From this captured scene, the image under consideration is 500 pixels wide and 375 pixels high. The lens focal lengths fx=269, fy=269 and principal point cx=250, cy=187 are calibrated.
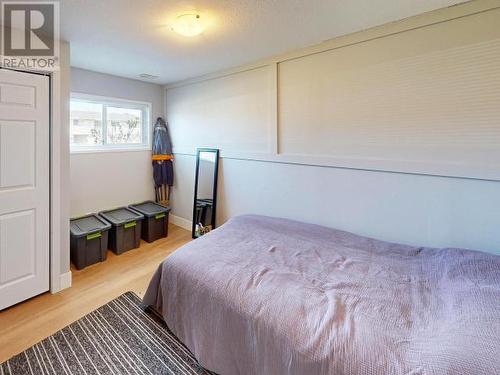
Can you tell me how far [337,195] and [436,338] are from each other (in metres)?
1.46

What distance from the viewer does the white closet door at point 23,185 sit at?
6.78 ft

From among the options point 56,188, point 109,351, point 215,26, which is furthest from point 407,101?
point 56,188

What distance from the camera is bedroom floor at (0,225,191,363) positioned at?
6.30 feet

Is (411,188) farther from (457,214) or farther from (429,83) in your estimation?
(429,83)

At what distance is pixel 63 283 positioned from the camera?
2.50 metres

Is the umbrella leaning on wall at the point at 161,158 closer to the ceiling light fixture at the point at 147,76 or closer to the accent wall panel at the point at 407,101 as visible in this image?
the ceiling light fixture at the point at 147,76

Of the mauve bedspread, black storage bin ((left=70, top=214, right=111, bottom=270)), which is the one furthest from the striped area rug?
black storage bin ((left=70, top=214, right=111, bottom=270))

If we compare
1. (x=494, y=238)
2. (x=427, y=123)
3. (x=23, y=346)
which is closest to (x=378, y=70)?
(x=427, y=123)

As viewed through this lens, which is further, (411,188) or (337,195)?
(337,195)

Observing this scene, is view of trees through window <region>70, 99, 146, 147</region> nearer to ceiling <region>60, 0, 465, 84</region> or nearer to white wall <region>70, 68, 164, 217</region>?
white wall <region>70, 68, 164, 217</region>

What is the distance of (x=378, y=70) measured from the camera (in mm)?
2170

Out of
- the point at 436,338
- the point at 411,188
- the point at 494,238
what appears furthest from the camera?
the point at 411,188

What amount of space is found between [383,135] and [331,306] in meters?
1.48

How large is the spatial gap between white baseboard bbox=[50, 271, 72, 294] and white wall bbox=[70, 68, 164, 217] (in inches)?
43.0
